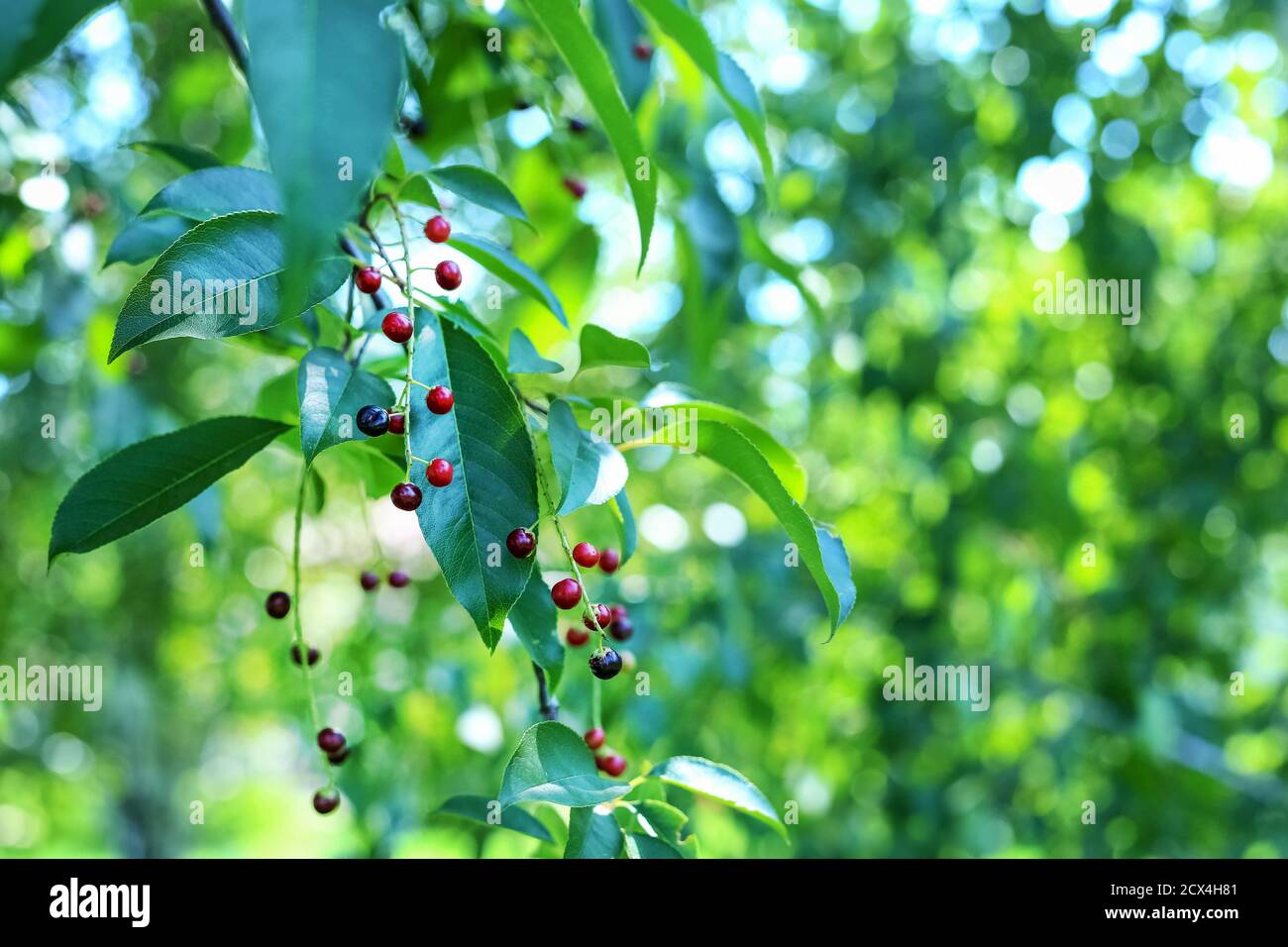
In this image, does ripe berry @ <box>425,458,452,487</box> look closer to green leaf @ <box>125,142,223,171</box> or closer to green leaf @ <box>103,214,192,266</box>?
green leaf @ <box>103,214,192,266</box>

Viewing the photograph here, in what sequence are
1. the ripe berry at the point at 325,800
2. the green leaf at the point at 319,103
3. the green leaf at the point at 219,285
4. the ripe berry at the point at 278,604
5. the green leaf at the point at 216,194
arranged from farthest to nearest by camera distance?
1. the ripe berry at the point at 278,604
2. the ripe berry at the point at 325,800
3. the green leaf at the point at 216,194
4. the green leaf at the point at 219,285
5. the green leaf at the point at 319,103

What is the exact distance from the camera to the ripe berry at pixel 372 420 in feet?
1.84

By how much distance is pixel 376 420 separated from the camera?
567mm

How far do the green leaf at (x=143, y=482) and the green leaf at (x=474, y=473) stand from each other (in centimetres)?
15

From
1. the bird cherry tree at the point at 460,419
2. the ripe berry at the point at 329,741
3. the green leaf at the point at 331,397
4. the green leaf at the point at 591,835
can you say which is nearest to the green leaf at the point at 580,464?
the bird cherry tree at the point at 460,419

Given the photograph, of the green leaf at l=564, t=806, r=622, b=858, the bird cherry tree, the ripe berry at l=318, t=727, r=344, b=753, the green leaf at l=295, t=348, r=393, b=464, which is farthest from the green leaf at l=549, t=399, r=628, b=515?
the ripe berry at l=318, t=727, r=344, b=753

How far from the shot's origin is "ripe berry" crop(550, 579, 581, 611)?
2.12ft

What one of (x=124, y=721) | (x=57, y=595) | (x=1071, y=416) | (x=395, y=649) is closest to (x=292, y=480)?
(x=57, y=595)

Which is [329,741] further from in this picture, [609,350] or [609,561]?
[609,350]

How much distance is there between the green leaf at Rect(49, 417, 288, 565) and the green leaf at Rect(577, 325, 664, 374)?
23 centimetres

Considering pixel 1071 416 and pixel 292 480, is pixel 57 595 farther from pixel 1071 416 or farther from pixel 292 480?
pixel 1071 416

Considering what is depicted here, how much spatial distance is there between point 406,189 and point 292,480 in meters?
3.57

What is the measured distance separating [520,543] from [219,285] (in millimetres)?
209

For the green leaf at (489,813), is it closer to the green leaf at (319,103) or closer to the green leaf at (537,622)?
the green leaf at (537,622)
